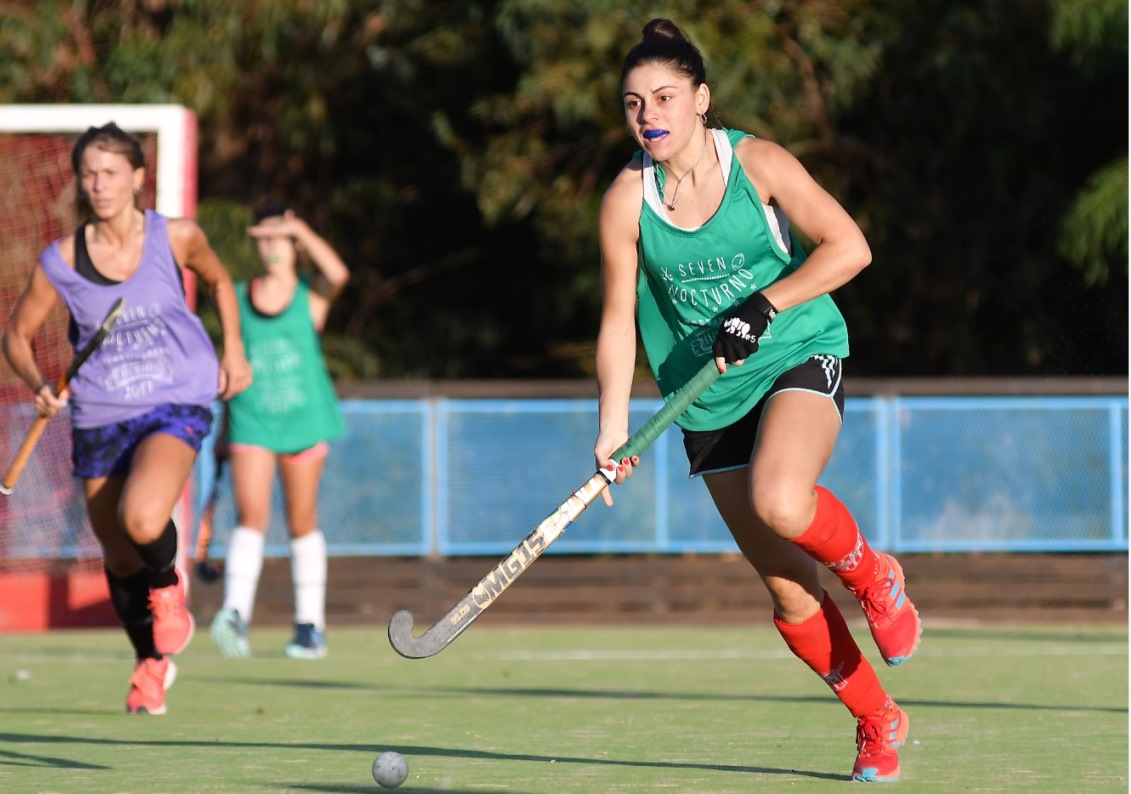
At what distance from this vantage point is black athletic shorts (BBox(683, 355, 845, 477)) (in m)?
4.57

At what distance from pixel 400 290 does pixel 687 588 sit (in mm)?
6066

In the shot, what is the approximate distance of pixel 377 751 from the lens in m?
5.26

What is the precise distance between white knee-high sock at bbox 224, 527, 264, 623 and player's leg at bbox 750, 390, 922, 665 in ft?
15.0

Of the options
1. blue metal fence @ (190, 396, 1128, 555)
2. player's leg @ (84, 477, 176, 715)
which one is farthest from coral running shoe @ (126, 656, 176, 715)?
blue metal fence @ (190, 396, 1128, 555)

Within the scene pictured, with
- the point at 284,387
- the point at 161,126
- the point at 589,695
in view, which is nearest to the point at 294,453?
the point at 284,387

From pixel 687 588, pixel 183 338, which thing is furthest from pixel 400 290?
pixel 183 338

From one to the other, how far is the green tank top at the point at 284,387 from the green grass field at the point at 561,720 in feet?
3.34

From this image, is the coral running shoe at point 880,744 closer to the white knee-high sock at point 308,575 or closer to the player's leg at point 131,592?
the player's leg at point 131,592

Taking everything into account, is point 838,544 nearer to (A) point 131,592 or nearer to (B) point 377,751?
(B) point 377,751

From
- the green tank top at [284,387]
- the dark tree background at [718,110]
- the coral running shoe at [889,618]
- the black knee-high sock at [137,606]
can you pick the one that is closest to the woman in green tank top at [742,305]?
the coral running shoe at [889,618]

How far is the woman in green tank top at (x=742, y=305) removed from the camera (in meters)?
4.50

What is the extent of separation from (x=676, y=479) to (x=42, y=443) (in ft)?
12.3

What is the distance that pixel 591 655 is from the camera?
8.95 metres

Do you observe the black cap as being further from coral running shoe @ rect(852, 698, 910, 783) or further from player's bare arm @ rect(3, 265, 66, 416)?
coral running shoe @ rect(852, 698, 910, 783)
